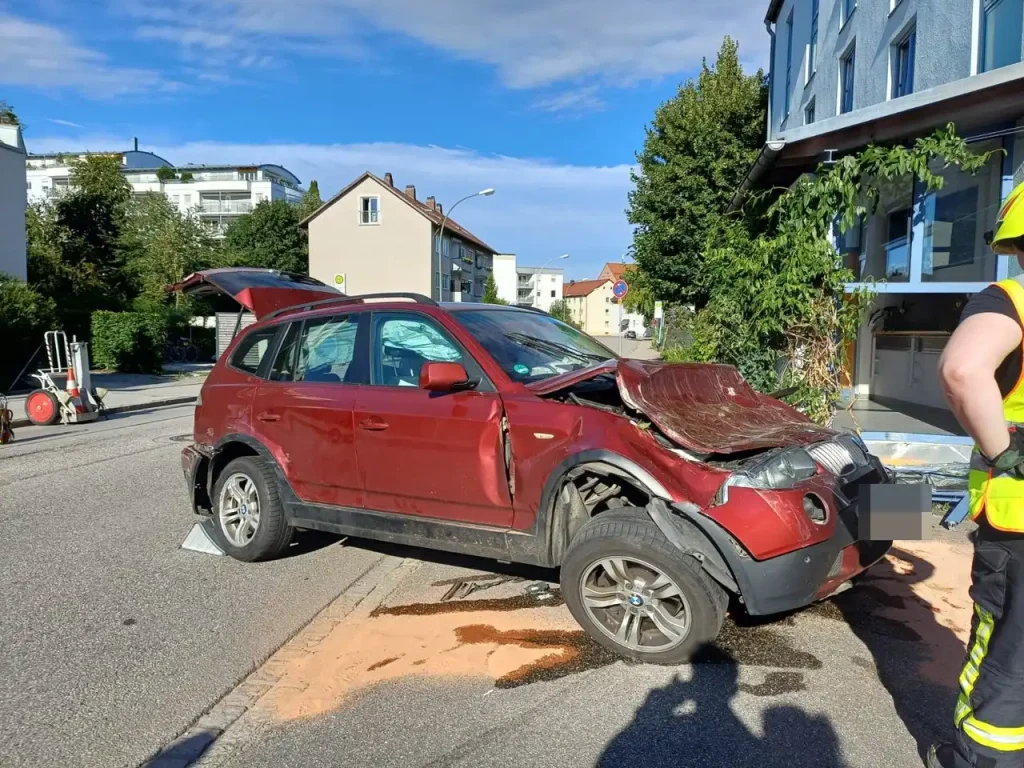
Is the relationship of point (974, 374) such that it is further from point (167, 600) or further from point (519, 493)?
point (167, 600)

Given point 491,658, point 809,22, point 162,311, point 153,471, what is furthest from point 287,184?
point 491,658

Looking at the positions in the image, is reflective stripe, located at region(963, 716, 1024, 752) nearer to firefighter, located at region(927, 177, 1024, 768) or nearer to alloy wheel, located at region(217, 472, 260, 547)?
firefighter, located at region(927, 177, 1024, 768)

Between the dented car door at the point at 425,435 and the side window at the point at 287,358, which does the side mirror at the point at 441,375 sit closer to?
the dented car door at the point at 425,435

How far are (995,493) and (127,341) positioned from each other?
78.8 feet

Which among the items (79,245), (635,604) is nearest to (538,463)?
(635,604)

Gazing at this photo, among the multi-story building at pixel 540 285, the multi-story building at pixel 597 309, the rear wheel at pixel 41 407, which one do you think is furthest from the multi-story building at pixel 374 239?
the multi-story building at pixel 597 309

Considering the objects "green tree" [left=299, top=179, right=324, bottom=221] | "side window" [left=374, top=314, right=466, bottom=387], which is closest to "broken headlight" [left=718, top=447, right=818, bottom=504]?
"side window" [left=374, top=314, right=466, bottom=387]

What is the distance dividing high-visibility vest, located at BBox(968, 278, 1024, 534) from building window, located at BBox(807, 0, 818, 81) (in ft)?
Result: 70.8

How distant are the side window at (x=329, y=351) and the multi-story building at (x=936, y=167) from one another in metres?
4.55

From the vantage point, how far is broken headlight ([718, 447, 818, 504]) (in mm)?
3307

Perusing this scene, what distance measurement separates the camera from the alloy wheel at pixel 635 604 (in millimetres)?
3428

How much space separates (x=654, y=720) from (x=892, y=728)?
95cm

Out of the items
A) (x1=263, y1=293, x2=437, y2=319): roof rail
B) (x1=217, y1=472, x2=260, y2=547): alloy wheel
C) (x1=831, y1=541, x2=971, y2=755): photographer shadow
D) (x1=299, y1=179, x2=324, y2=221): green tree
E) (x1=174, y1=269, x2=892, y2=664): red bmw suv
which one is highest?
(x1=299, y1=179, x2=324, y2=221): green tree

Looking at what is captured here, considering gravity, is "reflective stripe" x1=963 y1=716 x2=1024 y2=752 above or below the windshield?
below
